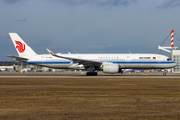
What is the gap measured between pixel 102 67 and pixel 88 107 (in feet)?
105

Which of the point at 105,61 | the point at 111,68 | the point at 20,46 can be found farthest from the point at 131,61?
the point at 20,46

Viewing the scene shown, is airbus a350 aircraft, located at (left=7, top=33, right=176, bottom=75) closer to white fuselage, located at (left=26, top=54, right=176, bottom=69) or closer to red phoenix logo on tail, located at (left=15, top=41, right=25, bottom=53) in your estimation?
white fuselage, located at (left=26, top=54, right=176, bottom=69)

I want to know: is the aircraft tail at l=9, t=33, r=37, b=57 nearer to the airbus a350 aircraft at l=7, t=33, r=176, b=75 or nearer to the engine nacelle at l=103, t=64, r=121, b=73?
the airbus a350 aircraft at l=7, t=33, r=176, b=75

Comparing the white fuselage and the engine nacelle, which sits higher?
the white fuselage

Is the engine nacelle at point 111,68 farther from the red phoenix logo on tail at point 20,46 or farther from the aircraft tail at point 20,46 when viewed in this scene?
the red phoenix logo on tail at point 20,46

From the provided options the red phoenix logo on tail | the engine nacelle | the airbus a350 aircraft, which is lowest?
the engine nacelle

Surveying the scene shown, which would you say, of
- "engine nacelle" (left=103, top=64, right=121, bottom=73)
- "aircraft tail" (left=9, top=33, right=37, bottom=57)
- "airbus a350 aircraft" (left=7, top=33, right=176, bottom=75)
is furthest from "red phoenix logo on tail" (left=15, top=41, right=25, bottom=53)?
"engine nacelle" (left=103, top=64, right=121, bottom=73)

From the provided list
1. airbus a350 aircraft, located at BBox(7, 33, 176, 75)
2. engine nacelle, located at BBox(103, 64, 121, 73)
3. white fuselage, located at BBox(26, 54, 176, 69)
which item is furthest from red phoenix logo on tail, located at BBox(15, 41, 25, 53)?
engine nacelle, located at BBox(103, 64, 121, 73)

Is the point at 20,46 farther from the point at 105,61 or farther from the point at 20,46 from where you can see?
the point at 105,61

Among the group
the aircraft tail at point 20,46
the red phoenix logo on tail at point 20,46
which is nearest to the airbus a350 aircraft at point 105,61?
the aircraft tail at point 20,46

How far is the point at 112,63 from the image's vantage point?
44.4 m

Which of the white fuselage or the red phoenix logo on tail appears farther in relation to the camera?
the red phoenix logo on tail

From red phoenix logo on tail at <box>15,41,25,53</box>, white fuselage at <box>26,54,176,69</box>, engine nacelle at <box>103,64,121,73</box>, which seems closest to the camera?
engine nacelle at <box>103,64,121,73</box>

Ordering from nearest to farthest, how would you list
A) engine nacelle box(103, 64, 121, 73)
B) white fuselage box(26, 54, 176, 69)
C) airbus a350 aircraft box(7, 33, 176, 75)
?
engine nacelle box(103, 64, 121, 73), airbus a350 aircraft box(7, 33, 176, 75), white fuselage box(26, 54, 176, 69)
